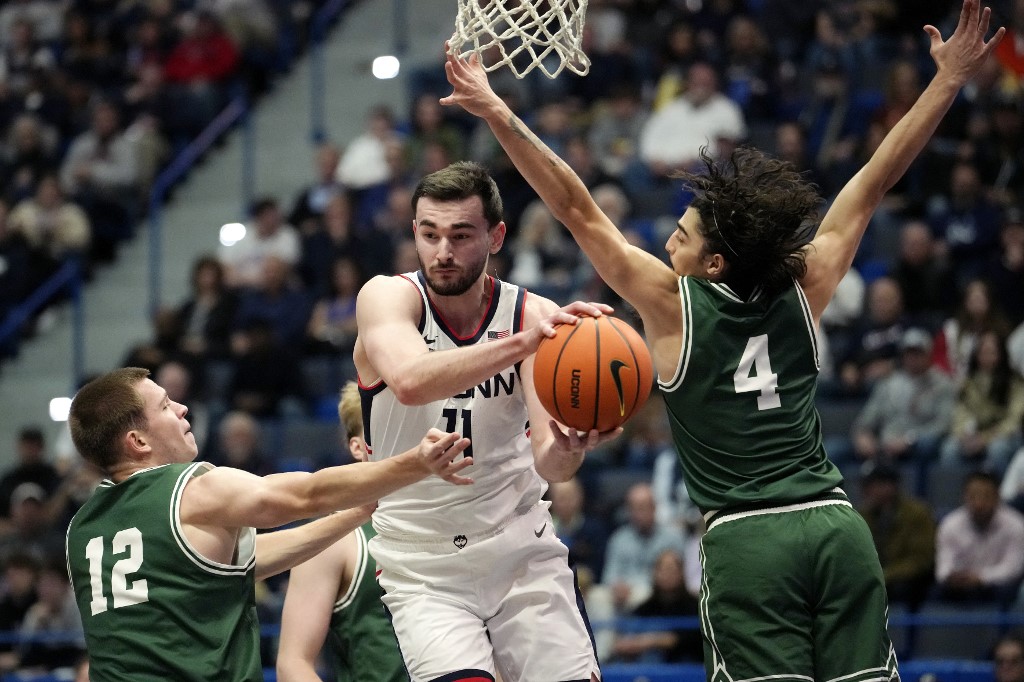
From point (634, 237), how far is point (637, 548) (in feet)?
9.08

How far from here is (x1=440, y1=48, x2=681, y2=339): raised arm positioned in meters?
4.88

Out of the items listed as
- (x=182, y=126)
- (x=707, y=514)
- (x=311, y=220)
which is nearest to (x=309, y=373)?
(x=311, y=220)

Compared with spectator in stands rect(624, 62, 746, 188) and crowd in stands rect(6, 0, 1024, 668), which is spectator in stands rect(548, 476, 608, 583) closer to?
crowd in stands rect(6, 0, 1024, 668)

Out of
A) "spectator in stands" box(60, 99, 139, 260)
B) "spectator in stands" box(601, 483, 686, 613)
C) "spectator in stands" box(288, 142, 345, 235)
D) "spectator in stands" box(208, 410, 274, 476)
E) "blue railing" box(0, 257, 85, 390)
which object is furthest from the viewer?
"spectator in stands" box(60, 99, 139, 260)

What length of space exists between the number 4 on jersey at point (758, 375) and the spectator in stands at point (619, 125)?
351 inches

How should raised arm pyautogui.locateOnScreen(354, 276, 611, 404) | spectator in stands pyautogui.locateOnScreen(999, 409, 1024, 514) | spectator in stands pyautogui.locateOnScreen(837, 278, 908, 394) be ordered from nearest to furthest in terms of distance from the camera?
raised arm pyautogui.locateOnScreen(354, 276, 611, 404), spectator in stands pyautogui.locateOnScreen(999, 409, 1024, 514), spectator in stands pyautogui.locateOnScreen(837, 278, 908, 394)

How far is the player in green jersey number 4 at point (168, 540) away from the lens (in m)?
4.76

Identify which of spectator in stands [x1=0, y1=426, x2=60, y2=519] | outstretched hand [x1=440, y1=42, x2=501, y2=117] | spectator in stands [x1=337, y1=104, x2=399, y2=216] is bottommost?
spectator in stands [x1=0, y1=426, x2=60, y2=519]

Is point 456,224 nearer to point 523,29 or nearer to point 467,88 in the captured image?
point 467,88

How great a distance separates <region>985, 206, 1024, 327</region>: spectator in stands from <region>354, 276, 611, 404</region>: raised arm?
23.2ft

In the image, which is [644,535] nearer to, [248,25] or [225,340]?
[225,340]

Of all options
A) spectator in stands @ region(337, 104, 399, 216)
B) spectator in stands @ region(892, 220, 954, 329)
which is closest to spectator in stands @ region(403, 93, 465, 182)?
spectator in stands @ region(337, 104, 399, 216)

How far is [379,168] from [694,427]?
403 inches

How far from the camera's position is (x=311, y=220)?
47.7 ft
